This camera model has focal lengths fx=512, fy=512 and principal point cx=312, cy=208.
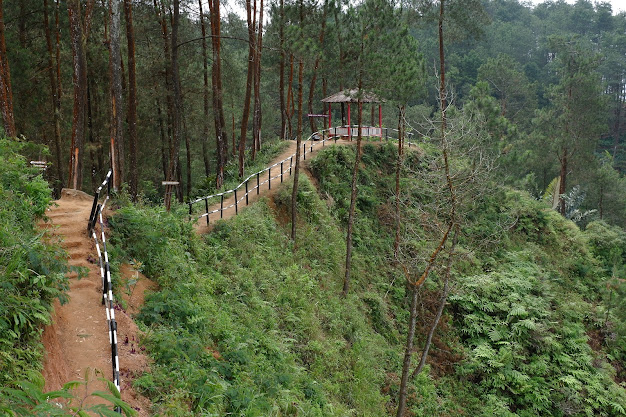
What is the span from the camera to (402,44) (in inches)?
668

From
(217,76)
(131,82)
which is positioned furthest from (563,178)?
(131,82)

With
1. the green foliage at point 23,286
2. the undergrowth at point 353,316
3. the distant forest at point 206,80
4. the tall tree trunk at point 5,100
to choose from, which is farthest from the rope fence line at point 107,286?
the tall tree trunk at point 5,100

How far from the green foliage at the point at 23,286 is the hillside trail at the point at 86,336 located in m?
0.35

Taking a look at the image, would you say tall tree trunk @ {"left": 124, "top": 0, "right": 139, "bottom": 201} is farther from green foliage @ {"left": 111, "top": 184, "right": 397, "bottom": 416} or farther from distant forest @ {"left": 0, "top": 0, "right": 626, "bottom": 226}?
green foliage @ {"left": 111, "top": 184, "right": 397, "bottom": 416}

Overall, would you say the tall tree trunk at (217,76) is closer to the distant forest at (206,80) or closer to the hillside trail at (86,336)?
the distant forest at (206,80)

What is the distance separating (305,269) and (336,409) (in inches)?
256

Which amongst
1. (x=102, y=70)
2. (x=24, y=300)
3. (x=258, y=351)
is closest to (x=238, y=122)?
(x=102, y=70)

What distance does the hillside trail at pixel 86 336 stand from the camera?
6.40m

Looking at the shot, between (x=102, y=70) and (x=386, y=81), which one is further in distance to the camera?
(x=102, y=70)

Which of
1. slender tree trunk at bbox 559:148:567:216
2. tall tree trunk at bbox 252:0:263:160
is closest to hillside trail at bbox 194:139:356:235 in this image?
tall tree trunk at bbox 252:0:263:160

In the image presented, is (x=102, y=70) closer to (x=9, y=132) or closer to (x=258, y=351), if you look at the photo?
(x=9, y=132)

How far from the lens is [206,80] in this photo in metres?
26.8

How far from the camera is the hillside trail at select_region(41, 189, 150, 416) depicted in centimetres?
640

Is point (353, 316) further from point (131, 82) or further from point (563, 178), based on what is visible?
point (563, 178)
